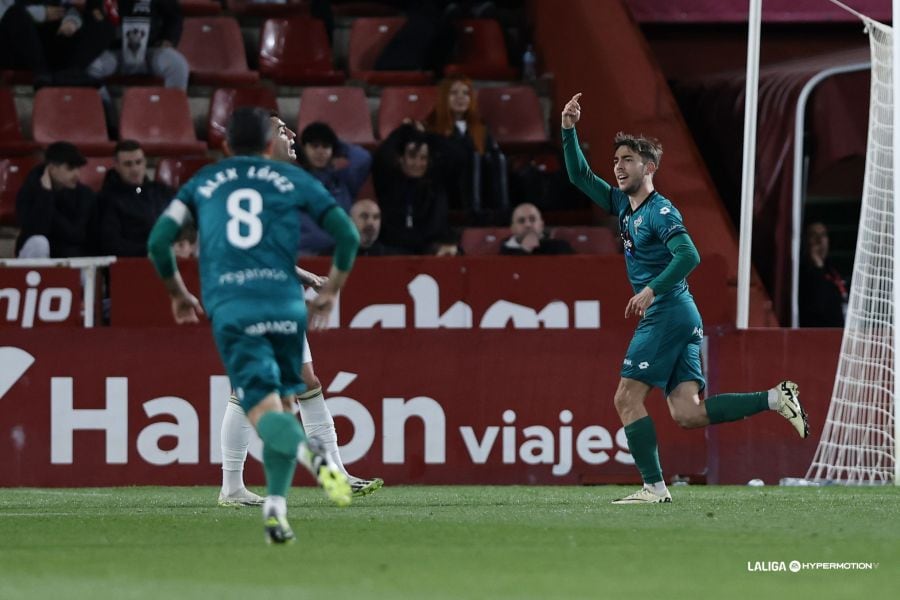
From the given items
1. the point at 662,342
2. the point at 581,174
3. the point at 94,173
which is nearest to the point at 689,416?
the point at 662,342

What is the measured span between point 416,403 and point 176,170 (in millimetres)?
3767

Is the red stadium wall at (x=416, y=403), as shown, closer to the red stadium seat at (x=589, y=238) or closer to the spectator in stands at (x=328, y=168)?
the spectator in stands at (x=328, y=168)

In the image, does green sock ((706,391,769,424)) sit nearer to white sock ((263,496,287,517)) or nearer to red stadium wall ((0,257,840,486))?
red stadium wall ((0,257,840,486))

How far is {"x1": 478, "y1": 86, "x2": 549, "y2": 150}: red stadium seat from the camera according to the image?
15789 millimetres

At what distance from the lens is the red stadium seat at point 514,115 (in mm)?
15789

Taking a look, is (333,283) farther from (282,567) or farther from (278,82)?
(278,82)

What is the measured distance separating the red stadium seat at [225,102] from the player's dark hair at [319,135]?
6.01 feet

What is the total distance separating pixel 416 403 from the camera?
12195 millimetres

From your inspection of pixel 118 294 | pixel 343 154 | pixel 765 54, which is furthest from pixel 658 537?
pixel 765 54

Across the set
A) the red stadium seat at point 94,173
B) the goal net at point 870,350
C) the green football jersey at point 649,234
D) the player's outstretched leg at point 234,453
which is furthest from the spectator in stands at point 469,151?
the player's outstretched leg at point 234,453

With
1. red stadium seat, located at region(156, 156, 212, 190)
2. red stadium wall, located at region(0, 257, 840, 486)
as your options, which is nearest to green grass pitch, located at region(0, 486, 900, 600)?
red stadium wall, located at region(0, 257, 840, 486)

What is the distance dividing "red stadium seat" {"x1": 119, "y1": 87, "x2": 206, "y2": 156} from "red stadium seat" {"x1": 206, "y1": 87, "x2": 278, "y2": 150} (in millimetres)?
262

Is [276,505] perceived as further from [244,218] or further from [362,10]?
[362,10]

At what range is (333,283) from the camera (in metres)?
6.96
